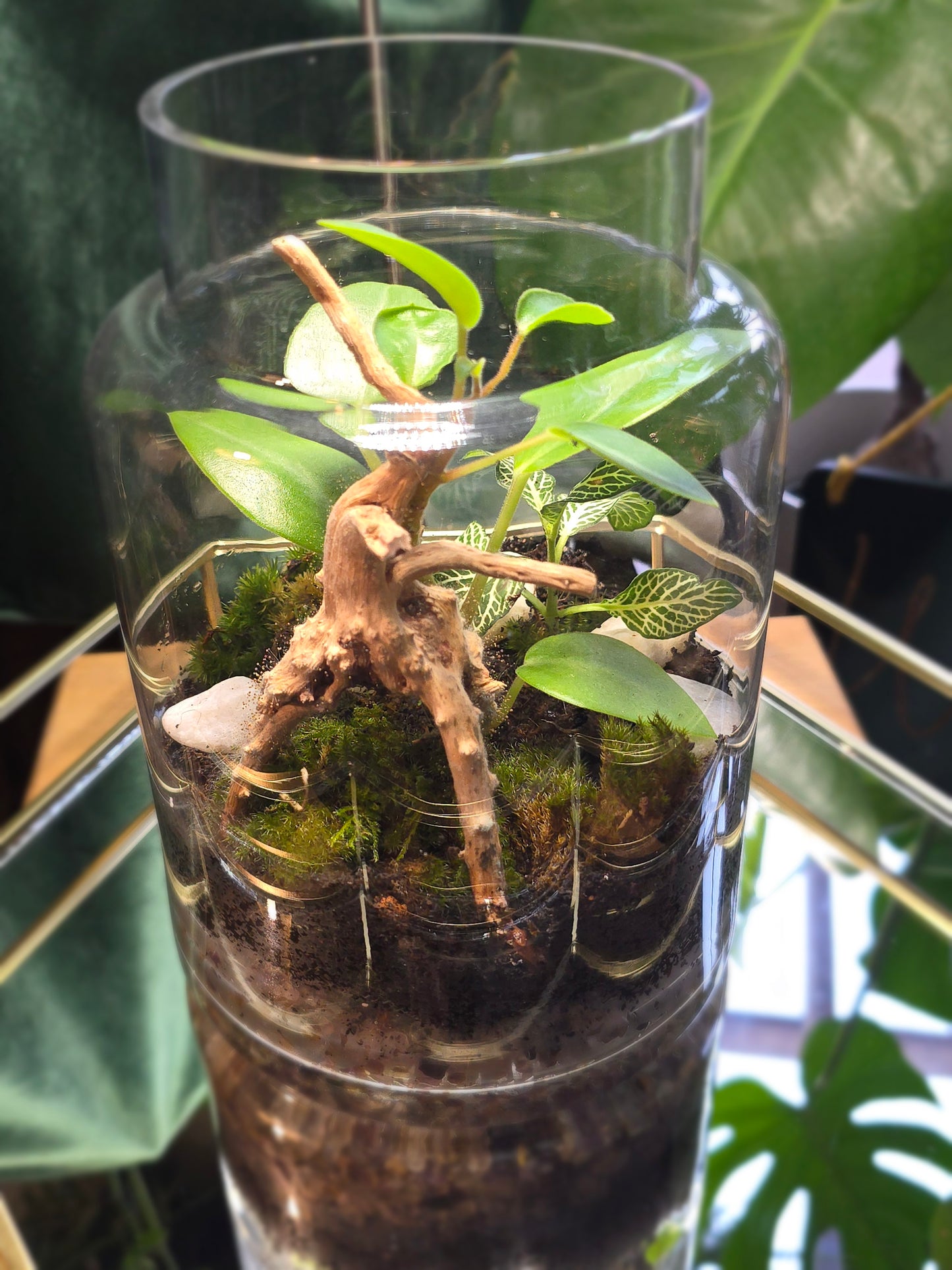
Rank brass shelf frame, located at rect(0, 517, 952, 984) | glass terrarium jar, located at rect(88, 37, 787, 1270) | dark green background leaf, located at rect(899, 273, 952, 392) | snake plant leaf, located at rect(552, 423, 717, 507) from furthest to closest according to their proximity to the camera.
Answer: dark green background leaf, located at rect(899, 273, 952, 392)
brass shelf frame, located at rect(0, 517, 952, 984)
glass terrarium jar, located at rect(88, 37, 787, 1270)
snake plant leaf, located at rect(552, 423, 717, 507)

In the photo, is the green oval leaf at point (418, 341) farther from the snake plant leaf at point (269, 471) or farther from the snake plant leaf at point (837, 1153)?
the snake plant leaf at point (837, 1153)

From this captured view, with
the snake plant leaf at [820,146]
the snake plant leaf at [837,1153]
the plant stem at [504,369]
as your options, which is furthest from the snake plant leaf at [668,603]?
the snake plant leaf at [820,146]

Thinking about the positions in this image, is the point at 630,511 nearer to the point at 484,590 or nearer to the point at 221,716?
the point at 484,590

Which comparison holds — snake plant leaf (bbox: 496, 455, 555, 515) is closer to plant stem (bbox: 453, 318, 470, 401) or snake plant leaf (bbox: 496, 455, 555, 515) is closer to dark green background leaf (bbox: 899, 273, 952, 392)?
plant stem (bbox: 453, 318, 470, 401)

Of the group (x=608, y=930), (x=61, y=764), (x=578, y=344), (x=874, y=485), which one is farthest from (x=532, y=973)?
(x=874, y=485)

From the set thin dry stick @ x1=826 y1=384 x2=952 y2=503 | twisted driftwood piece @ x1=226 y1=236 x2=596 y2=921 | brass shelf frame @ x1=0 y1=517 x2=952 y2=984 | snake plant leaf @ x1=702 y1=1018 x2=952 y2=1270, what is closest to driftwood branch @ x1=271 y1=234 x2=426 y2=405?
twisted driftwood piece @ x1=226 y1=236 x2=596 y2=921

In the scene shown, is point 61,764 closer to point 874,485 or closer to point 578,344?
point 578,344
